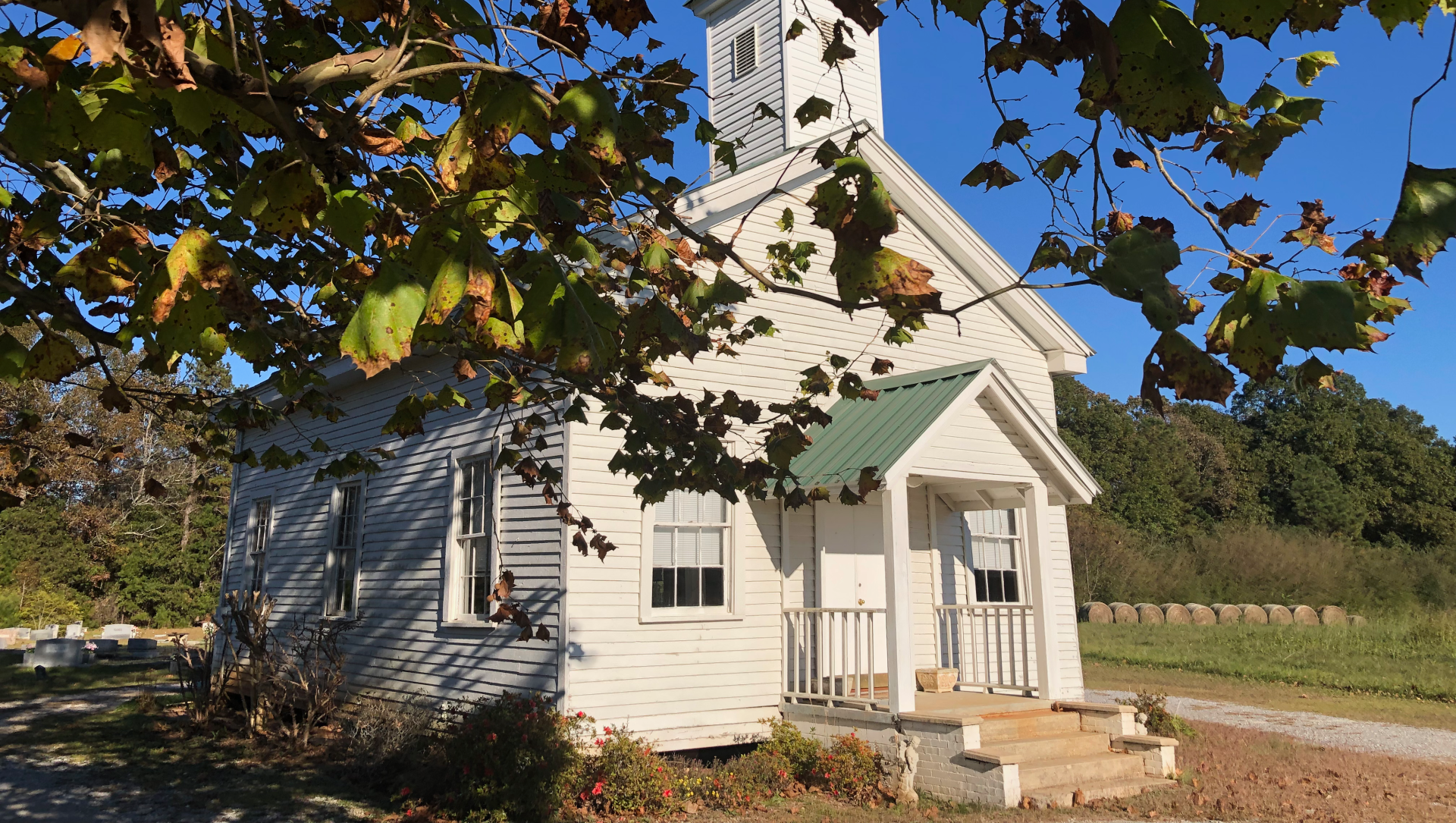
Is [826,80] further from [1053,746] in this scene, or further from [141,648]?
[141,648]

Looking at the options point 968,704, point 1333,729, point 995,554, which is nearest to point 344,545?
point 968,704

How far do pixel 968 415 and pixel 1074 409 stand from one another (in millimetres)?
48761

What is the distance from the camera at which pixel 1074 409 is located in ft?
181

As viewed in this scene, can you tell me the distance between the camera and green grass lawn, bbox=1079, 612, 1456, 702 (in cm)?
1780

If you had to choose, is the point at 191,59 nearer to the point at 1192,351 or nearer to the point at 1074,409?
the point at 1192,351

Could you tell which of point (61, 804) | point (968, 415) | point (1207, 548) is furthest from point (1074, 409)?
point (61, 804)

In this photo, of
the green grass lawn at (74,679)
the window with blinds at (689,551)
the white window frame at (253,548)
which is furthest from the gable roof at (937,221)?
the green grass lawn at (74,679)

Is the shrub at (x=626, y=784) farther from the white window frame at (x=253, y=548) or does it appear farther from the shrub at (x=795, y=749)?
the white window frame at (x=253, y=548)

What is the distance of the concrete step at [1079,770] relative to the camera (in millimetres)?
8242

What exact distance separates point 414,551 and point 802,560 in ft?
15.5

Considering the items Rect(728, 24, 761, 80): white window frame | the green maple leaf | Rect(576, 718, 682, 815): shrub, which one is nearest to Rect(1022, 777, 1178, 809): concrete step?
Rect(576, 718, 682, 815): shrub

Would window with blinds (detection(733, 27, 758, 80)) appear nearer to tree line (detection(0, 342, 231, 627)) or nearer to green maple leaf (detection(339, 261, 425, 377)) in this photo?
green maple leaf (detection(339, 261, 425, 377))

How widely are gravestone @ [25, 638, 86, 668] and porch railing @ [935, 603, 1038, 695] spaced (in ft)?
61.7

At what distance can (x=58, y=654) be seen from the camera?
2005cm
